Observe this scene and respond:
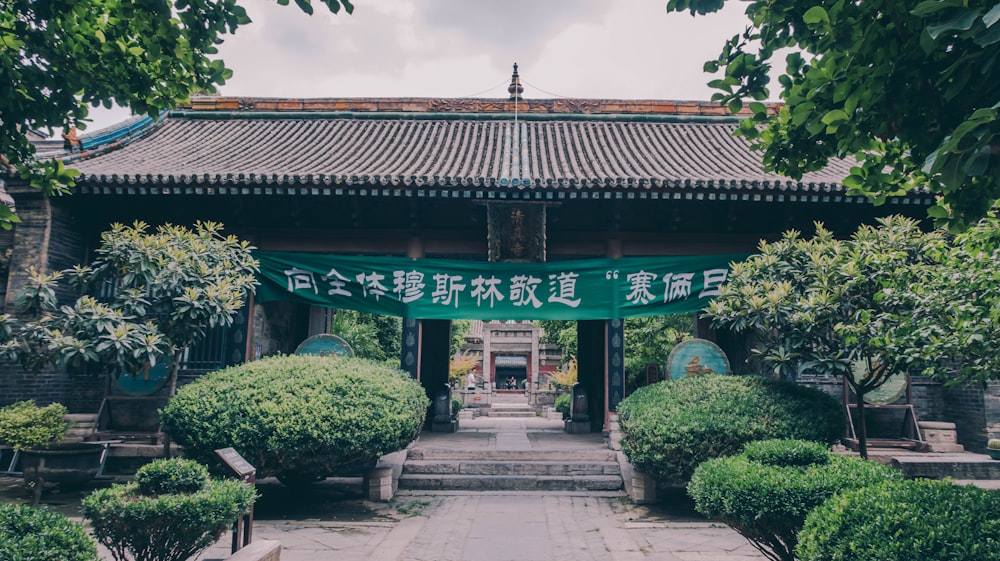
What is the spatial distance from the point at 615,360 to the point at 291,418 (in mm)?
5061

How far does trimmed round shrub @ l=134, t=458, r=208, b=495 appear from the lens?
4.13 meters

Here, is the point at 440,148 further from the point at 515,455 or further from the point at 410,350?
the point at 515,455

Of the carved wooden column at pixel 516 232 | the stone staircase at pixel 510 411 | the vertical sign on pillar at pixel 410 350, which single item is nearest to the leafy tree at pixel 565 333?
the stone staircase at pixel 510 411

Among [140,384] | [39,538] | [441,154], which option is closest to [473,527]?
[39,538]

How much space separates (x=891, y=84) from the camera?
2914 millimetres

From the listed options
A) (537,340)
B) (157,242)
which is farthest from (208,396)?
(537,340)

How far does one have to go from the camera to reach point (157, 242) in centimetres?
737

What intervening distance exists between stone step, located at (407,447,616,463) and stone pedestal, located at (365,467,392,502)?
1012 mm

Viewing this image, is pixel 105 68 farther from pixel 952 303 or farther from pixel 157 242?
pixel 952 303

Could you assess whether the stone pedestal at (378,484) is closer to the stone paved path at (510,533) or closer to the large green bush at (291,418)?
the stone paved path at (510,533)

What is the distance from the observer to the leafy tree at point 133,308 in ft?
22.1

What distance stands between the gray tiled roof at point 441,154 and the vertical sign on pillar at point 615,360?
228cm

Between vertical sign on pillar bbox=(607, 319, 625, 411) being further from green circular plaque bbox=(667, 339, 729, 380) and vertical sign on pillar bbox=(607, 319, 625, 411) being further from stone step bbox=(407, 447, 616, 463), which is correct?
stone step bbox=(407, 447, 616, 463)

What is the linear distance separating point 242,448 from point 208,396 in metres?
0.76
